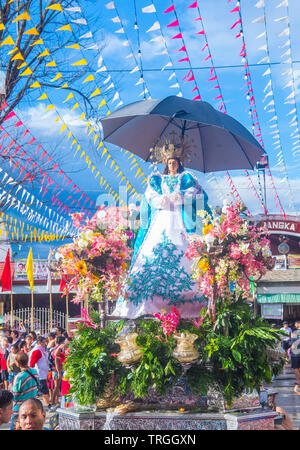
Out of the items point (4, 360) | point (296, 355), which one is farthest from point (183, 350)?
point (296, 355)

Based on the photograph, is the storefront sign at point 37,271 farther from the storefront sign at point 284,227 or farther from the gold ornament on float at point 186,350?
the gold ornament on float at point 186,350

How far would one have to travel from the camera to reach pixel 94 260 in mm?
5469

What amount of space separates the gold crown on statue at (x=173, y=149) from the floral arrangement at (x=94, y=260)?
1.41 metres

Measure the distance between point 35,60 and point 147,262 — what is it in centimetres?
537

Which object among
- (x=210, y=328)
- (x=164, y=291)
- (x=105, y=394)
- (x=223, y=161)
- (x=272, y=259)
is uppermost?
(x=223, y=161)

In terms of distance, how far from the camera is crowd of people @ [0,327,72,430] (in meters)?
3.62

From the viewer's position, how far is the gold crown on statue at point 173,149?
21.5 ft

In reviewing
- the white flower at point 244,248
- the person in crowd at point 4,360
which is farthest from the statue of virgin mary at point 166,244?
the person in crowd at point 4,360

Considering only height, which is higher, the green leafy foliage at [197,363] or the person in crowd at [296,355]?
the green leafy foliage at [197,363]

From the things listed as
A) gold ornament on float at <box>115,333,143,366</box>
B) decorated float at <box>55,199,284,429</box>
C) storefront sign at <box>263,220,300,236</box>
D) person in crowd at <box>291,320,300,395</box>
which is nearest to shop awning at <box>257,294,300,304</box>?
storefront sign at <box>263,220,300,236</box>
